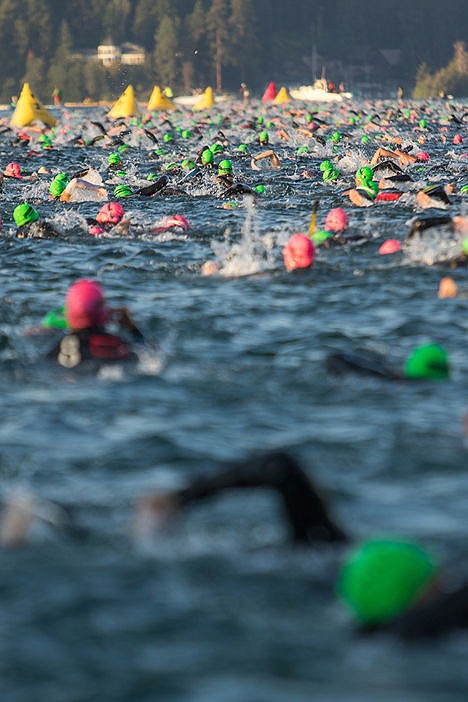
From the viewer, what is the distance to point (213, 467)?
7461 millimetres

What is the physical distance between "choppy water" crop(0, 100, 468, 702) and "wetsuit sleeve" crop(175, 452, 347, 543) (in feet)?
0.52

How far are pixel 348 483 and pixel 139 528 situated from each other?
1.47 meters

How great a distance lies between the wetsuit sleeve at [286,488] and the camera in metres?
5.80

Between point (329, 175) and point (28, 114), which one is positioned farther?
point (28, 114)

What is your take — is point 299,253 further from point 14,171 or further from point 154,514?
point 14,171

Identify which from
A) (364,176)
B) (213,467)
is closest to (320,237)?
(364,176)

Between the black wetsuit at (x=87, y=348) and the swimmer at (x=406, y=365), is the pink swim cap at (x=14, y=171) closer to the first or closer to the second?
the black wetsuit at (x=87, y=348)

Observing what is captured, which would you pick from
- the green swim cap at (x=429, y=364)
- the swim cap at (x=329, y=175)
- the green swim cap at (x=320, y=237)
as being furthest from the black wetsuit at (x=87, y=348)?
the swim cap at (x=329, y=175)

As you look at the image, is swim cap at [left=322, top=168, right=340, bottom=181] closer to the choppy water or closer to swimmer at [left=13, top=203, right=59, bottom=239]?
swimmer at [left=13, top=203, right=59, bottom=239]

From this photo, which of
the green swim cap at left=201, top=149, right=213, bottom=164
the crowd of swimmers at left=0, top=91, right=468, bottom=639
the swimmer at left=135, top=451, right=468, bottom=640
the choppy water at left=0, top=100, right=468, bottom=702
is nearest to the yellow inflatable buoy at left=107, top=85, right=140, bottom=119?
the crowd of swimmers at left=0, top=91, right=468, bottom=639

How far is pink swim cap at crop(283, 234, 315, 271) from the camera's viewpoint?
13.8 m

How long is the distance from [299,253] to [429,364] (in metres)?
5.03

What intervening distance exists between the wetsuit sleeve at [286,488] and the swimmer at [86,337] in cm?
376

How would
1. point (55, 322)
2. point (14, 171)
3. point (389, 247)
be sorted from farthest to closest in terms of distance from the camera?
1. point (14, 171)
2. point (389, 247)
3. point (55, 322)
